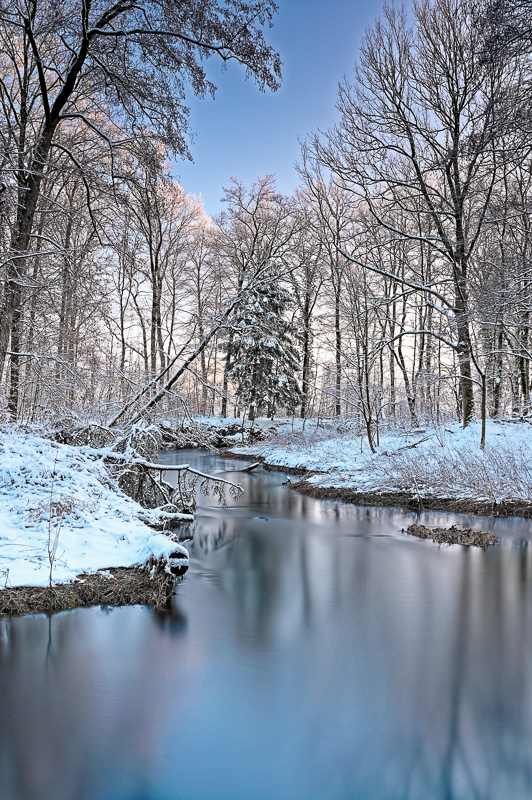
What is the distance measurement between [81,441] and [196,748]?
786 centimetres

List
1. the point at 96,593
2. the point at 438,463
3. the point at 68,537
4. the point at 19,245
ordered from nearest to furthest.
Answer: the point at 96,593 → the point at 68,537 → the point at 19,245 → the point at 438,463

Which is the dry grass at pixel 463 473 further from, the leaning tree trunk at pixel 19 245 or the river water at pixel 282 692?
the leaning tree trunk at pixel 19 245

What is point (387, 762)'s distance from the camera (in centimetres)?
345

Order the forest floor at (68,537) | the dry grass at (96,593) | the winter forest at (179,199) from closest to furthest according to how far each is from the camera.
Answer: the dry grass at (96,593)
the forest floor at (68,537)
the winter forest at (179,199)

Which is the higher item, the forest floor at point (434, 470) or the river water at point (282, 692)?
the forest floor at point (434, 470)

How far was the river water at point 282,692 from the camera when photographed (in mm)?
3232

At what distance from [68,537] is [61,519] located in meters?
0.40

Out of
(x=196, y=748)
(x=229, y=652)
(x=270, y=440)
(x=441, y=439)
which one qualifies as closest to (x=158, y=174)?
(x=229, y=652)

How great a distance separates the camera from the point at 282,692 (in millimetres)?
4312

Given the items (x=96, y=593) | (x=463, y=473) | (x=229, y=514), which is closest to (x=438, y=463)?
(x=463, y=473)

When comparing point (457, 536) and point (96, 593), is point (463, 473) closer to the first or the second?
point (457, 536)

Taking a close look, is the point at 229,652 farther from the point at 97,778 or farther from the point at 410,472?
the point at 410,472

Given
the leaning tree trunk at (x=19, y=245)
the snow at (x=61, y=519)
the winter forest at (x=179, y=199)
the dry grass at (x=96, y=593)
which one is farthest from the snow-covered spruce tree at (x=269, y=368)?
the dry grass at (x=96, y=593)

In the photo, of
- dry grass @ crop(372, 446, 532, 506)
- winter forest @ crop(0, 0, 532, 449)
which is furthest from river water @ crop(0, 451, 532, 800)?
winter forest @ crop(0, 0, 532, 449)
